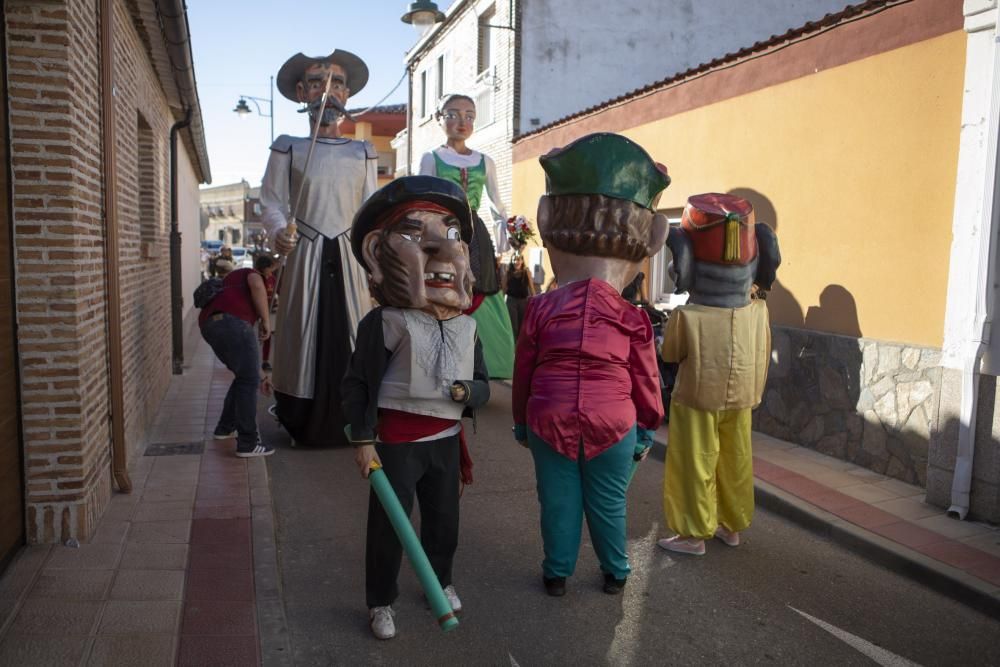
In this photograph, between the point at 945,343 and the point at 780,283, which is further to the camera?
the point at 780,283

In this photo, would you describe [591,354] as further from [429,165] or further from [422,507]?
[429,165]

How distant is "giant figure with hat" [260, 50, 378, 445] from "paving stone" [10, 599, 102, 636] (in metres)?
3.00

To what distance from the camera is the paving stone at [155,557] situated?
406 centimetres

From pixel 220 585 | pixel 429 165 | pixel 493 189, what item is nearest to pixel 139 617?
pixel 220 585

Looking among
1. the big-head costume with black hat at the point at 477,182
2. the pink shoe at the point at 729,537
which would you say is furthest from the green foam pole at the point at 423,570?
the big-head costume with black hat at the point at 477,182

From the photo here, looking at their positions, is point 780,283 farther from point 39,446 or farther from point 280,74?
point 39,446

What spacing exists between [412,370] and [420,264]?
44 cm

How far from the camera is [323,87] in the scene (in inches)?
245

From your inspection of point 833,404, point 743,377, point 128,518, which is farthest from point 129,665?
point 833,404

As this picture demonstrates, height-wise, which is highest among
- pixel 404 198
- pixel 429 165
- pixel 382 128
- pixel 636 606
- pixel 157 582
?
pixel 382 128

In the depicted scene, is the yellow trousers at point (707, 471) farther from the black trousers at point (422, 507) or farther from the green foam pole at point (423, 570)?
the green foam pole at point (423, 570)

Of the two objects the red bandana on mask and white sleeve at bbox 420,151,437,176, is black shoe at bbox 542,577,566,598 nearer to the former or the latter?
the red bandana on mask

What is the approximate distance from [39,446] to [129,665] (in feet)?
5.08

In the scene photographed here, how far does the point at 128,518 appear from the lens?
4.74 meters
